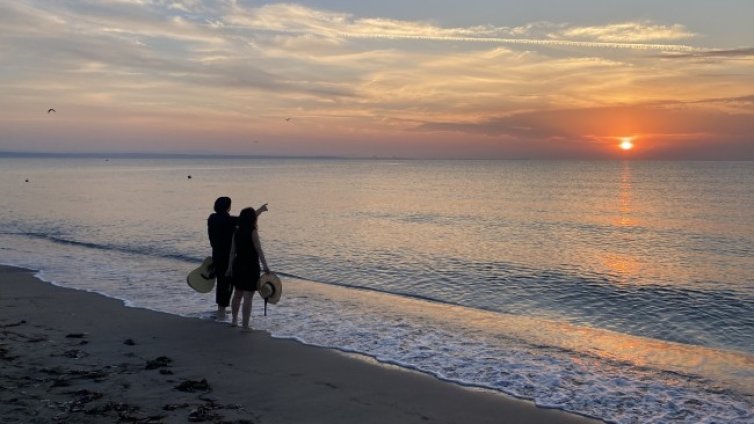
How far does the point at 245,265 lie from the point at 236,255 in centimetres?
24

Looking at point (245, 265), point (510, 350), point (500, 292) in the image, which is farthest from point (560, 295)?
point (245, 265)

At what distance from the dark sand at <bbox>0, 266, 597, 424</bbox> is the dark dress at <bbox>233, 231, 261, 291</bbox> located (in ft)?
2.71

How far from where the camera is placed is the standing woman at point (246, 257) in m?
9.62

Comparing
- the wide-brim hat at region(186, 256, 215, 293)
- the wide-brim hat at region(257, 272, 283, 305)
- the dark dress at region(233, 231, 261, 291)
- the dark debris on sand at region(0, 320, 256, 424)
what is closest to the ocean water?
the wide-brim hat at region(257, 272, 283, 305)

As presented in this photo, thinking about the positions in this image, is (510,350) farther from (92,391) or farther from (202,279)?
(92,391)

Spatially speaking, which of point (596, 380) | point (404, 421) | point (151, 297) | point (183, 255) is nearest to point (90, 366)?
point (404, 421)

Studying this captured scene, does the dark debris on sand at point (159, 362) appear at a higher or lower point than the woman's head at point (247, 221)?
lower

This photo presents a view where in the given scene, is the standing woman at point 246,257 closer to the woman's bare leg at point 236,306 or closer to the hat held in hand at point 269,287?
the woman's bare leg at point 236,306

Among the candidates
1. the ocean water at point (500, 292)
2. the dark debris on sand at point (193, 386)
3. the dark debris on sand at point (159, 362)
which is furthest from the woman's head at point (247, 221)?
the dark debris on sand at point (193, 386)

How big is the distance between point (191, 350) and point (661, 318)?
10.6m

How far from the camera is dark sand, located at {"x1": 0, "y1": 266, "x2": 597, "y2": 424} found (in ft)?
20.3

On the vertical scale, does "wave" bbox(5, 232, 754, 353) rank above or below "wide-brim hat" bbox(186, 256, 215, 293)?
below

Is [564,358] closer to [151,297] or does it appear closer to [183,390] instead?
[183,390]

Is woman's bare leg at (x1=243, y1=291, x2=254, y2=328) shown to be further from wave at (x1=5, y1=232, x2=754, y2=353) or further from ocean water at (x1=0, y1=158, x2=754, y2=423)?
wave at (x1=5, y1=232, x2=754, y2=353)
